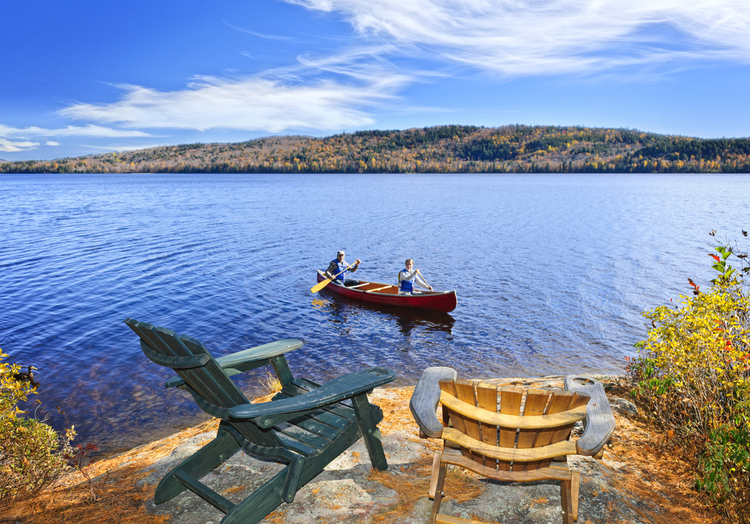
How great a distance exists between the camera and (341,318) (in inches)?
633

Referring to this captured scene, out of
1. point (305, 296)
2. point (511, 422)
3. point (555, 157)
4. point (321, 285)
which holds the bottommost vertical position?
point (305, 296)

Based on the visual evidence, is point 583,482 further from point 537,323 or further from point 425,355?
point 537,323

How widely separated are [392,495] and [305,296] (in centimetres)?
1516

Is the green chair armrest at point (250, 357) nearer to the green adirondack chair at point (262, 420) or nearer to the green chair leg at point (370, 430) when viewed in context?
the green adirondack chair at point (262, 420)

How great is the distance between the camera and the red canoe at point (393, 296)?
50.0 ft

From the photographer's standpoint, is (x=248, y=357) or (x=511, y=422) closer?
(x=511, y=422)

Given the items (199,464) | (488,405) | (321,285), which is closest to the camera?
(488,405)


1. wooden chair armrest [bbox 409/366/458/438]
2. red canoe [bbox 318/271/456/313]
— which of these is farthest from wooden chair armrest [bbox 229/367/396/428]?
red canoe [bbox 318/271/456/313]

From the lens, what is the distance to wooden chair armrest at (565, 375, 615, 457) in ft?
9.80

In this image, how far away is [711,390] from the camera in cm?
467

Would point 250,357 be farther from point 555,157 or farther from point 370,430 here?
point 555,157

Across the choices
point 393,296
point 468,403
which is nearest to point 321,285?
point 393,296

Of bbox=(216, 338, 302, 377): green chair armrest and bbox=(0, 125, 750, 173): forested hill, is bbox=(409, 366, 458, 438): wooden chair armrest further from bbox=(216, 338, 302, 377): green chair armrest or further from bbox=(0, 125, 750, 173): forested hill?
bbox=(0, 125, 750, 173): forested hill

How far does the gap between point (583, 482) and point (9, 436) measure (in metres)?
5.27
